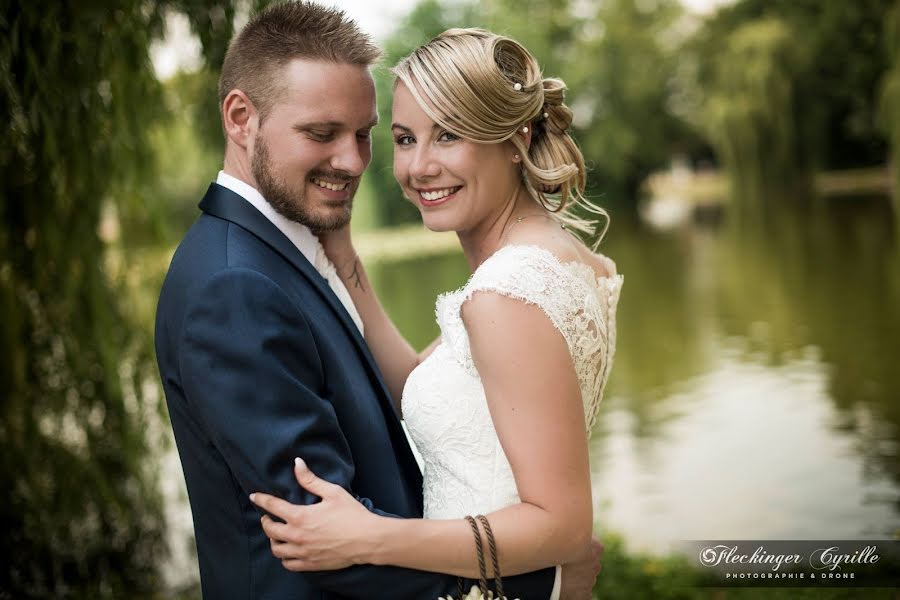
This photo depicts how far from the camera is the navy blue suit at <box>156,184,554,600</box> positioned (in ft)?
5.41

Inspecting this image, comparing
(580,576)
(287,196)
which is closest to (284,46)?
(287,196)

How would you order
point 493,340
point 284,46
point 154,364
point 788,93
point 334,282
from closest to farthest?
1. point 493,340
2. point 284,46
3. point 334,282
4. point 154,364
5. point 788,93

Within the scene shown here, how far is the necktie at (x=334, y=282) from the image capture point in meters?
2.21

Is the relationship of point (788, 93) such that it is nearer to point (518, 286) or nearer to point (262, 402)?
point (518, 286)

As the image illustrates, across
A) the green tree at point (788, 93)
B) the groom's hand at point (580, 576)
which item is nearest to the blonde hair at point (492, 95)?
the groom's hand at point (580, 576)

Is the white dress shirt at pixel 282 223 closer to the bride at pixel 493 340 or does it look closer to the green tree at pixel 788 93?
the bride at pixel 493 340

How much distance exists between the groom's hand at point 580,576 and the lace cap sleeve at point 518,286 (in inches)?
18.7

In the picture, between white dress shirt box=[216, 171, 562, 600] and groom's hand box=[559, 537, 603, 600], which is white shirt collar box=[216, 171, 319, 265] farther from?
groom's hand box=[559, 537, 603, 600]

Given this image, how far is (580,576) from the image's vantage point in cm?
202

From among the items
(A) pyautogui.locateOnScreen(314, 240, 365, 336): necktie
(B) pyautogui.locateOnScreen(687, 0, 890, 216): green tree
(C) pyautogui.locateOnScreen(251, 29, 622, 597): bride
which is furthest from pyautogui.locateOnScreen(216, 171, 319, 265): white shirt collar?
(B) pyautogui.locateOnScreen(687, 0, 890, 216): green tree

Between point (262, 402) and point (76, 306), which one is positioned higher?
point (76, 306)

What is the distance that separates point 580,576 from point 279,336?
883 mm

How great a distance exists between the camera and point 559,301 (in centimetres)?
188

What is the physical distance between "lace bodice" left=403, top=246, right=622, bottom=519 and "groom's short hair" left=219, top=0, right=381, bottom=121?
0.55 metres
